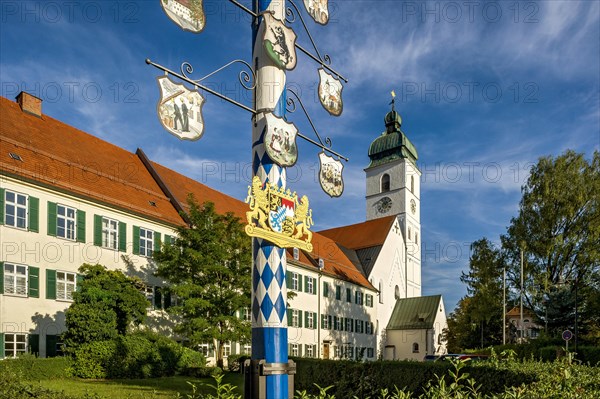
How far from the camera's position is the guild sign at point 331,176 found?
827 centimetres

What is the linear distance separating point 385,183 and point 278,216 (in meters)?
55.3

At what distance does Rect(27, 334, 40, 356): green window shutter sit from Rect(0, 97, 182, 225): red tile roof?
18.1ft

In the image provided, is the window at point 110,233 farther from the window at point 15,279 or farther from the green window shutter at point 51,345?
the green window shutter at point 51,345

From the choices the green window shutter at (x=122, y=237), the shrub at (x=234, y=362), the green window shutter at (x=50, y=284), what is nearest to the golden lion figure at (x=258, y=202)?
the green window shutter at (x=50, y=284)

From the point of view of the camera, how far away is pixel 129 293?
19.5 metres

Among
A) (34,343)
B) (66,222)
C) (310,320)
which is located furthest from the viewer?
(310,320)

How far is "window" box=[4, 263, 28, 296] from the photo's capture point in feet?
60.3

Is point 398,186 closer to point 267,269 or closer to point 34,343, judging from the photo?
point 34,343

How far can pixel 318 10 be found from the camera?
831 cm

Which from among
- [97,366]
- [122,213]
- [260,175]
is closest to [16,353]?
[97,366]

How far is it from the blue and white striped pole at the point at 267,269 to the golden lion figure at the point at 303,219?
1.21 feet

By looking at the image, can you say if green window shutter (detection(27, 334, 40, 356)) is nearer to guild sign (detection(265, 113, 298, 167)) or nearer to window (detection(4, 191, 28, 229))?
window (detection(4, 191, 28, 229))

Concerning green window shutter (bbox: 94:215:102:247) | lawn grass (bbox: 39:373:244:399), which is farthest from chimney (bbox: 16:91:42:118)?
lawn grass (bbox: 39:373:244:399)

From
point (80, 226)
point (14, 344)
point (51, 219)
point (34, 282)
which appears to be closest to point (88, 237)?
point (80, 226)
